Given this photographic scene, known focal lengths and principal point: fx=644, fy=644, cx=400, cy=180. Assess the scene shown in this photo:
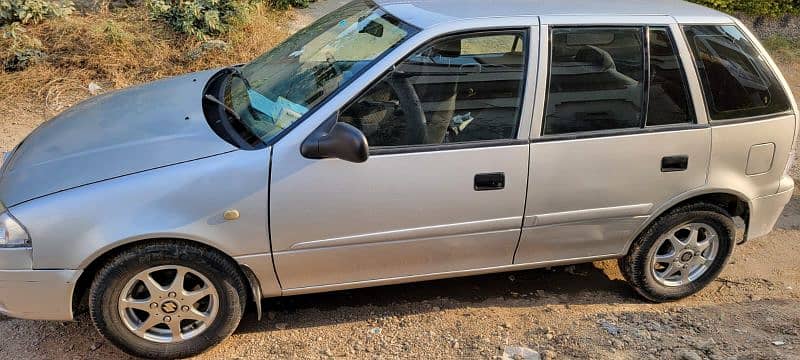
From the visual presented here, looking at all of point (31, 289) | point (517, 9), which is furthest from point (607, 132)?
point (31, 289)

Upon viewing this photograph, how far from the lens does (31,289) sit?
286cm

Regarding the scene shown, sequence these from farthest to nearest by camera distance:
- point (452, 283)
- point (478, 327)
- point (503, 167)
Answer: point (452, 283) < point (478, 327) < point (503, 167)

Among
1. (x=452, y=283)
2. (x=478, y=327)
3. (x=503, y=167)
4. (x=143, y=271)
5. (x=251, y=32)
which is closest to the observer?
(x=143, y=271)

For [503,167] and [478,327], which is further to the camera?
[478,327]

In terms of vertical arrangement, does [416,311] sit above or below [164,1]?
below

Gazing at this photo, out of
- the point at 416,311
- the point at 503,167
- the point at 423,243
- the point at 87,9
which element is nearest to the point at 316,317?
the point at 416,311

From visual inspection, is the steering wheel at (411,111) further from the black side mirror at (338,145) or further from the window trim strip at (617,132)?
the window trim strip at (617,132)

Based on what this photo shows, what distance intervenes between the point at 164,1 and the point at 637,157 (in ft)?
20.0

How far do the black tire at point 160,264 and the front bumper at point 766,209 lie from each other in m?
2.92

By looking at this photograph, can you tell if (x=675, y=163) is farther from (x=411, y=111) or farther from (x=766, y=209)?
(x=411, y=111)

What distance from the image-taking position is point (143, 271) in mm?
2922

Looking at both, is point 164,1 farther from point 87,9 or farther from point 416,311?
point 416,311

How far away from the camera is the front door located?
3.00 metres

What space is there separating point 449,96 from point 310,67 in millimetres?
757
